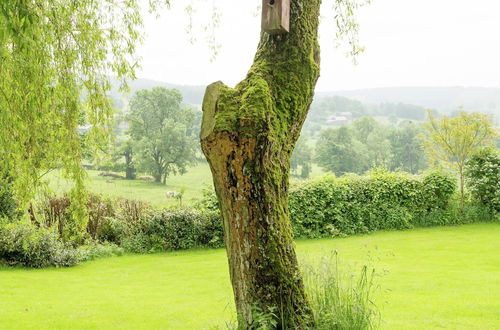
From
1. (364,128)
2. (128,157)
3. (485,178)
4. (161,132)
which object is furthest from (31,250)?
(364,128)

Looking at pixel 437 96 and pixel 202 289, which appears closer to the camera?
pixel 202 289

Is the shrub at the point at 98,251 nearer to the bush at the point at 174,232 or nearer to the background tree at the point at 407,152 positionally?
the bush at the point at 174,232

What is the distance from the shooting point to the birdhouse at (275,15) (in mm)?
3627

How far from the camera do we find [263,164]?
11.9 feet

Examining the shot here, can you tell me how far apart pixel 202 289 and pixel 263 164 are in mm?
4972

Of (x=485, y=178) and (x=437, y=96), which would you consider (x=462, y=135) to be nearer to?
(x=485, y=178)

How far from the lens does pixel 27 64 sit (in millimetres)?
3984

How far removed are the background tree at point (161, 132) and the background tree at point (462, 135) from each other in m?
20.3

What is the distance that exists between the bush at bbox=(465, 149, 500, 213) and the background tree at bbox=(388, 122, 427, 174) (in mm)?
27781

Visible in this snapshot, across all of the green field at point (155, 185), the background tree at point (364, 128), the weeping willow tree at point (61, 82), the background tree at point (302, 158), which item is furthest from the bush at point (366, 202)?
the background tree at point (364, 128)

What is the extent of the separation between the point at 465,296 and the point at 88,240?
8935mm

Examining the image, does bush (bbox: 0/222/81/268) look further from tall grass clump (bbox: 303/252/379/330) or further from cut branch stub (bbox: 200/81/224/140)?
cut branch stub (bbox: 200/81/224/140)

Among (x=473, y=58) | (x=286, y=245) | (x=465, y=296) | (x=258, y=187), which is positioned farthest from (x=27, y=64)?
(x=473, y=58)

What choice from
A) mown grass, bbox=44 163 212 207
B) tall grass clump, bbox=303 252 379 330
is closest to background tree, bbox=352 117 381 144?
mown grass, bbox=44 163 212 207
